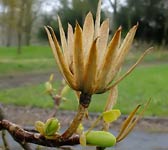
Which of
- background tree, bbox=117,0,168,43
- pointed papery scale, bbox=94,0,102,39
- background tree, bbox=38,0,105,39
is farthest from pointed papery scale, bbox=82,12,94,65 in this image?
background tree, bbox=117,0,168,43

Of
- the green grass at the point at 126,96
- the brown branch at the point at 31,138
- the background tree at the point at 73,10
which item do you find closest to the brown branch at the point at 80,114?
the brown branch at the point at 31,138

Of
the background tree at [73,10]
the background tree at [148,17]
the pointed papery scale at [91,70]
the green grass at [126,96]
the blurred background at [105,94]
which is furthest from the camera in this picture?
the background tree at [148,17]

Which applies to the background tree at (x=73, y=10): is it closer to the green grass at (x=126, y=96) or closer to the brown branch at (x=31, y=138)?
the green grass at (x=126, y=96)

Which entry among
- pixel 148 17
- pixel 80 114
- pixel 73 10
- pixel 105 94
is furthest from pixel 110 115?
pixel 73 10

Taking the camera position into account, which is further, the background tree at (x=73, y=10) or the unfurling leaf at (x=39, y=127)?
the background tree at (x=73, y=10)

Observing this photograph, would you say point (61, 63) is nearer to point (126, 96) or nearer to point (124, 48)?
point (124, 48)

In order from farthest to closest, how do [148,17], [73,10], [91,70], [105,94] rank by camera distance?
[73,10] < [148,17] < [105,94] < [91,70]

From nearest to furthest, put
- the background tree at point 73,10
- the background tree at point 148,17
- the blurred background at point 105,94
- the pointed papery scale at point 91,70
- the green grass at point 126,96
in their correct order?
the pointed papery scale at point 91,70, the blurred background at point 105,94, the green grass at point 126,96, the background tree at point 73,10, the background tree at point 148,17
